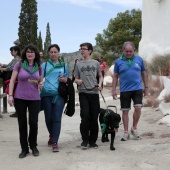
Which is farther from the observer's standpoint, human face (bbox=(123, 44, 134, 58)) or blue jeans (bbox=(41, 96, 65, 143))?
human face (bbox=(123, 44, 134, 58))

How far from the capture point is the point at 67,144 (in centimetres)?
674

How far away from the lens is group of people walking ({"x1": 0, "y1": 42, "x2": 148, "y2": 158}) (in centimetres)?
566

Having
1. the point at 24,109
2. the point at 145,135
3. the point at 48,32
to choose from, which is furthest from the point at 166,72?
the point at 48,32

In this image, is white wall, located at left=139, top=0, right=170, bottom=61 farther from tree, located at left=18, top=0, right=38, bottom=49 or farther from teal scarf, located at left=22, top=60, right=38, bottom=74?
tree, located at left=18, top=0, right=38, bottom=49

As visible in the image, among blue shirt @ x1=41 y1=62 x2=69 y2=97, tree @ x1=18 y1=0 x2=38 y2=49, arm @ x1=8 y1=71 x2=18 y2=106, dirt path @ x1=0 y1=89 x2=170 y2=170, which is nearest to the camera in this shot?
dirt path @ x1=0 y1=89 x2=170 y2=170

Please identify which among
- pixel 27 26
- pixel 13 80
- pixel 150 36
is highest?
pixel 27 26

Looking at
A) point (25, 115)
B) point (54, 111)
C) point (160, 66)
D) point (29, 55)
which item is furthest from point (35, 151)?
point (160, 66)

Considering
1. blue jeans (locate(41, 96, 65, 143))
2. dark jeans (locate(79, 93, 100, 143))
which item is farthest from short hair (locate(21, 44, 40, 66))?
dark jeans (locate(79, 93, 100, 143))

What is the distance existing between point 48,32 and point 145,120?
186ft

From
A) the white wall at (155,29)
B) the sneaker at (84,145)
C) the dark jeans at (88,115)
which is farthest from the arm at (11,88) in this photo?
the white wall at (155,29)

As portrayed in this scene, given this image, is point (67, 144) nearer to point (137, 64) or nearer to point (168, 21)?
point (137, 64)

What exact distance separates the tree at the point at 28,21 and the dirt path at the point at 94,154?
34422 millimetres

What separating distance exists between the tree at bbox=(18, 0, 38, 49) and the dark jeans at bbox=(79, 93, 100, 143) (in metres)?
35.8

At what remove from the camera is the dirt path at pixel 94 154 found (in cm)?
519
